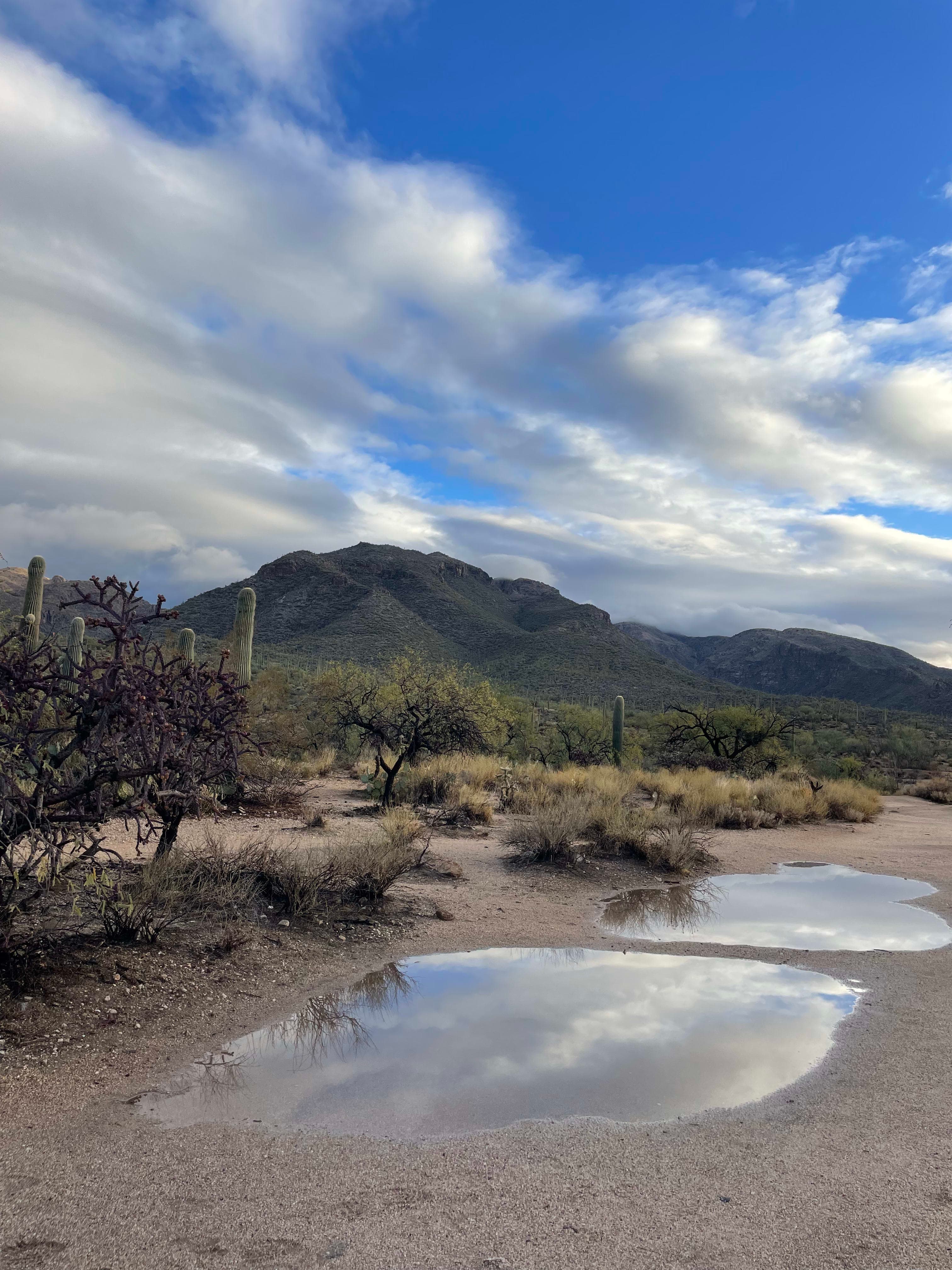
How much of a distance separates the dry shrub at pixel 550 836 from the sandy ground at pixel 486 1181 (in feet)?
22.6

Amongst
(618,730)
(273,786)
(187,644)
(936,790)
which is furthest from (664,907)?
(936,790)

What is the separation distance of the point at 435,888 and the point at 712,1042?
546 centimetres

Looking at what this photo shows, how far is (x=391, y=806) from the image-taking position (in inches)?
639

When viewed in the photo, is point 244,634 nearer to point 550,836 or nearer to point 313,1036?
point 550,836

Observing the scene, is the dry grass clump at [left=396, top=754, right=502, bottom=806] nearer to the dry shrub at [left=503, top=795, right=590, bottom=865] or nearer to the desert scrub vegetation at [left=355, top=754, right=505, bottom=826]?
the desert scrub vegetation at [left=355, top=754, right=505, bottom=826]

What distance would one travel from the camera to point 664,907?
11.0 metres

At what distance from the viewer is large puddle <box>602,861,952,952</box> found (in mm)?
9422

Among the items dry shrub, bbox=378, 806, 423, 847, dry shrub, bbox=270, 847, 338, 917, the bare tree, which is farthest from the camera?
the bare tree

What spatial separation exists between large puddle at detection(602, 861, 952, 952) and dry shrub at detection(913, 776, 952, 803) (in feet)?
55.5

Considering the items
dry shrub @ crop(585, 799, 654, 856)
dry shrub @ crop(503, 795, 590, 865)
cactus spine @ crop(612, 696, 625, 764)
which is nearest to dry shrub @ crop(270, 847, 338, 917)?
dry shrub @ crop(503, 795, 590, 865)

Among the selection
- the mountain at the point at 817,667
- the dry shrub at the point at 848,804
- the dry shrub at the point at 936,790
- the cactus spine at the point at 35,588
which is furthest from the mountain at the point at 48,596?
the mountain at the point at 817,667

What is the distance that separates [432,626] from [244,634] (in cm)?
5120

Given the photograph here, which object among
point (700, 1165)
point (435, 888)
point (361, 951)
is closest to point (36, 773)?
point (361, 951)

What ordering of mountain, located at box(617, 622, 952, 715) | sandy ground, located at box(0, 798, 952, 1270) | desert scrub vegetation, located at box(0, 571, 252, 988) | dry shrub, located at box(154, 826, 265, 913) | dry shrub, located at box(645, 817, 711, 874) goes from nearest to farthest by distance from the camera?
1. sandy ground, located at box(0, 798, 952, 1270)
2. desert scrub vegetation, located at box(0, 571, 252, 988)
3. dry shrub, located at box(154, 826, 265, 913)
4. dry shrub, located at box(645, 817, 711, 874)
5. mountain, located at box(617, 622, 952, 715)
